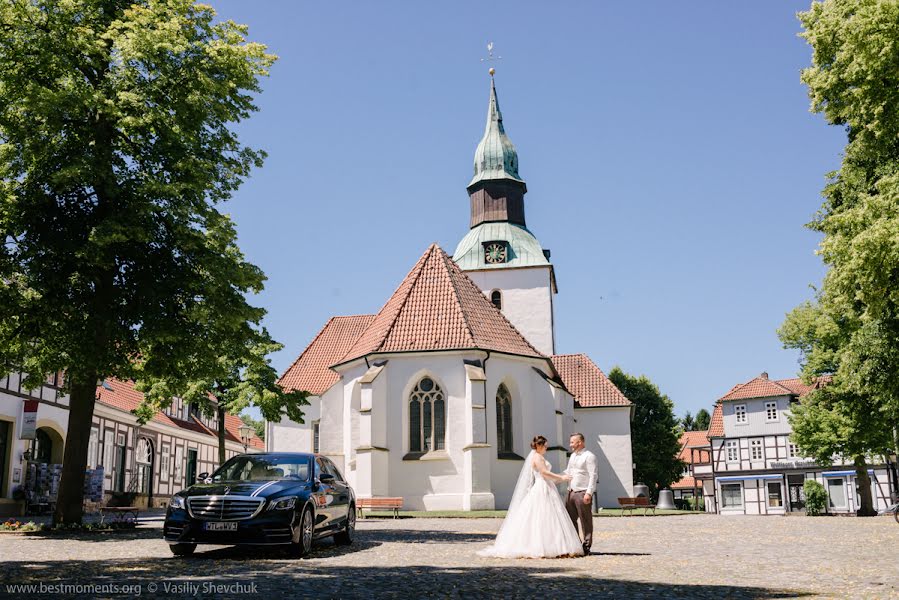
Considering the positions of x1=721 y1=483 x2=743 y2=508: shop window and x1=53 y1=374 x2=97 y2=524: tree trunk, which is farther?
x1=721 y1=483 x2=743 y2=508: shop window

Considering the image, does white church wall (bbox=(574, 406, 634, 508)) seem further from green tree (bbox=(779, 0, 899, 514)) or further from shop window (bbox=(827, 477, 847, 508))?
shop window (bbox=(827, 477, 847, 508))

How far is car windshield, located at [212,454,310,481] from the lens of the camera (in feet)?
42.2

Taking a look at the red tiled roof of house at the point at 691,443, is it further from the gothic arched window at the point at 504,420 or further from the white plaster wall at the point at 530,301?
the gothic arched window at the point at 504,420

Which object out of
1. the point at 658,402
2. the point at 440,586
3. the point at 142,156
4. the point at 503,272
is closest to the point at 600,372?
the point at 503,272

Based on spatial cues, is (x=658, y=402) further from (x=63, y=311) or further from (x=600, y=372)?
(x=63, y=311)

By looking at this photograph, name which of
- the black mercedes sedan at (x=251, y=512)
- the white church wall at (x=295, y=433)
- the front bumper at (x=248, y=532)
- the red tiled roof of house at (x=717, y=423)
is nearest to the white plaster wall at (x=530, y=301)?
the white church wall at (x=295, y=433)

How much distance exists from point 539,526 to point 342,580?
3.70 meters

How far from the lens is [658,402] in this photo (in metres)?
57.2

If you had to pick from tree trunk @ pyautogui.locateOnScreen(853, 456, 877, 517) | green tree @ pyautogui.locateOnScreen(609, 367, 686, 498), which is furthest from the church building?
green tree @ pyautogui.locateOnScreen(609, 367, 686, 498)

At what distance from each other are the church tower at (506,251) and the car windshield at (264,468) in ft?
101

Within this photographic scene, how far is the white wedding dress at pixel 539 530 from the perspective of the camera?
11.4m

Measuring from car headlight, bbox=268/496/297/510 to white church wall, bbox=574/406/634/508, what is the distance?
2931 centimetres

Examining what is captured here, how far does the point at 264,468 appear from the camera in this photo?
1307cm

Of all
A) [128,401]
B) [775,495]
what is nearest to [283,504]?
[128,401]
